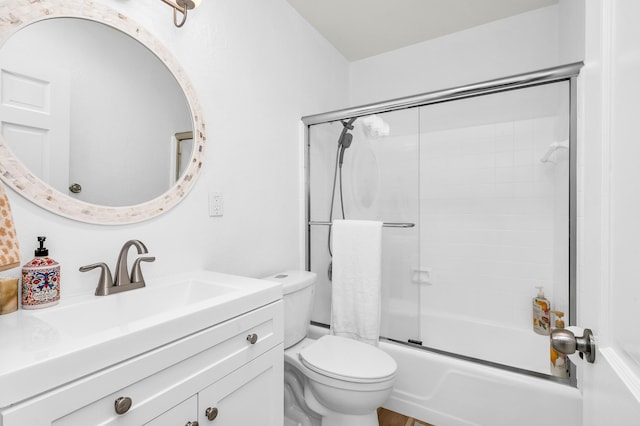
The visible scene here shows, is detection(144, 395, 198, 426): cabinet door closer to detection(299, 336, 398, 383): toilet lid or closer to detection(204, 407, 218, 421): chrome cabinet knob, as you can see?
detection(204, 407, 218, 421): chrome cabinet knob

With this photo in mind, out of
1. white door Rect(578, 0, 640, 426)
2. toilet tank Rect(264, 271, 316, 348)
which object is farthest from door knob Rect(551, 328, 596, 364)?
toilet tank Rect(264, 271, 316, 348)

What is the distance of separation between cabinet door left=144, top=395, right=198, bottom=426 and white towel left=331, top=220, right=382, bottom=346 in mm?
1098

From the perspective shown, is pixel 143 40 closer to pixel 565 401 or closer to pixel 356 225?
pixel 356 225

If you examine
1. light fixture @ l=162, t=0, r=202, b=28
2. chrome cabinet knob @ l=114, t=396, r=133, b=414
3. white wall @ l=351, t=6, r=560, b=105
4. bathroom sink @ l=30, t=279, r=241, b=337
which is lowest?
chrome cabinet knob @ l=114, t=396, r=133, b=414

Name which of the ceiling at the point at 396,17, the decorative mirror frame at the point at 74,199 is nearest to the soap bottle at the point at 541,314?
the ceiling at the point at 396,17

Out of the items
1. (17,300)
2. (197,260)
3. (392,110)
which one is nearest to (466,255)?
(392,110)

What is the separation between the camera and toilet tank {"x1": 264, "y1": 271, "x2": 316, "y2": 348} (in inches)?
60.9

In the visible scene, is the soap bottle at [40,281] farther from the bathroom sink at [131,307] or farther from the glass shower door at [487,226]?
the glass shower door at [487,226]

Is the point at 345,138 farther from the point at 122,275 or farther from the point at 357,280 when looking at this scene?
the point at 122,275

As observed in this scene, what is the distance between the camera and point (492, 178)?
2.20 meters

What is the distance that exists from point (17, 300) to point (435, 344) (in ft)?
6.89

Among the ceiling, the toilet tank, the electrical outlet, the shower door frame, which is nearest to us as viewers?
the shower door frame

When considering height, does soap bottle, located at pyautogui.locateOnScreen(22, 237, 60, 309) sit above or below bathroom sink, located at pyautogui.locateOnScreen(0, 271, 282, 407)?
above

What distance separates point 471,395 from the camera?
1512mm
